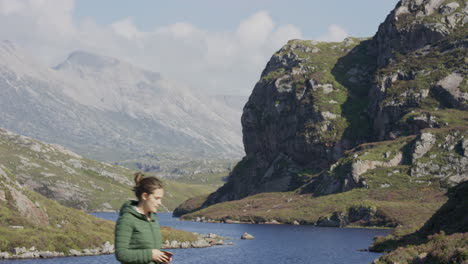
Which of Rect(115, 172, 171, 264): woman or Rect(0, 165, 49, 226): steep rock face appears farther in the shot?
Rect(0, 165, 49, 226): steep rock face

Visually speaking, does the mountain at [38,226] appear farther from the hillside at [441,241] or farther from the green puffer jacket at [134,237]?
the green puffer jacket at [134,237]

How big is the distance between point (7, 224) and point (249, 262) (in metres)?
45.8

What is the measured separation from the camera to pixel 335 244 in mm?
165250

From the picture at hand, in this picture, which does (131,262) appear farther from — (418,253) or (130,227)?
(418,253)

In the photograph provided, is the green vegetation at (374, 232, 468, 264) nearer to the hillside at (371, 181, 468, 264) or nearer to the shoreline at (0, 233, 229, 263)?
the hillside at (371, 181, 468, 264)

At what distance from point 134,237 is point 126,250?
441 millimetres

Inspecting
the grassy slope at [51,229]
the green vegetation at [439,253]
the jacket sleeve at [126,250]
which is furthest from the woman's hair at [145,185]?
the grassy slope at [51,229]

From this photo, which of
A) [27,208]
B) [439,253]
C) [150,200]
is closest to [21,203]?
[27,208]

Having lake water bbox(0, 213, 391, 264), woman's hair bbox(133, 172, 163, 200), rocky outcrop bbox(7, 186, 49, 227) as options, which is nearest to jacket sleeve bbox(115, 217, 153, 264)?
woman's hair bbox(133, 172, 163, 200)

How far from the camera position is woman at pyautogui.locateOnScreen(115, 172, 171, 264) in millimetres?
14570

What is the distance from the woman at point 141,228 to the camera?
14.6 metres

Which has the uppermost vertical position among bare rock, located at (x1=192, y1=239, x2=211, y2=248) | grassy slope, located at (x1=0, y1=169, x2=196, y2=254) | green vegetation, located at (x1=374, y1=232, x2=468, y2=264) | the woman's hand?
grassy slope, located at (x1=0, y1=169, x2=196, y2=254)

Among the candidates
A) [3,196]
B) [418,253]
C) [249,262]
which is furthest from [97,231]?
[418,253]

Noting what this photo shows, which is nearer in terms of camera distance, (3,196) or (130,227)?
(130,227)
